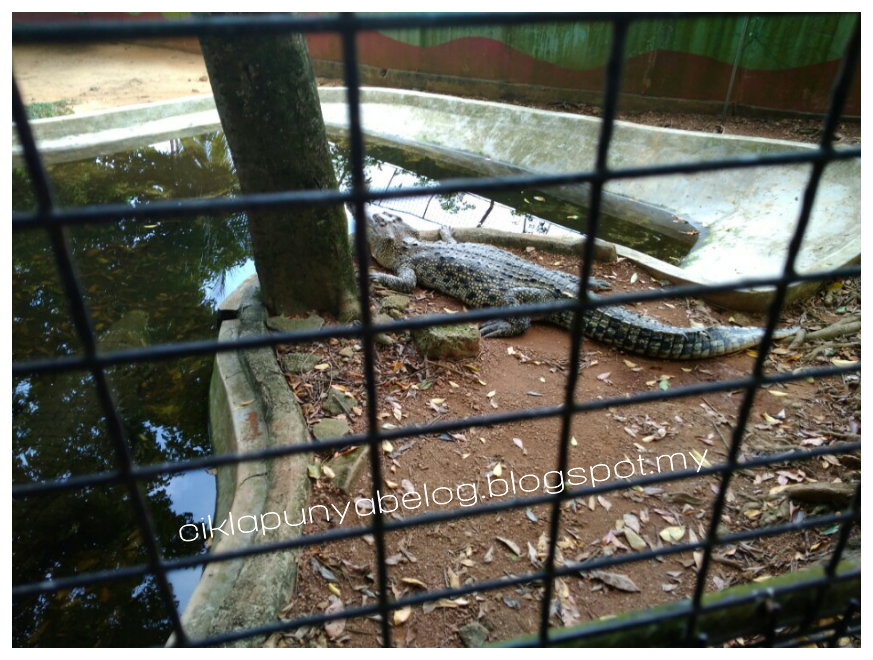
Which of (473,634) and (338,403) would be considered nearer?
(473,634)

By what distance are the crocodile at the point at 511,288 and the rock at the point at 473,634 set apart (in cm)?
195

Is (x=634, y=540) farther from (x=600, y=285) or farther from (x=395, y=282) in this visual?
(x=395, y=282)

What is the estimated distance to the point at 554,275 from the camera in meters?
4.66

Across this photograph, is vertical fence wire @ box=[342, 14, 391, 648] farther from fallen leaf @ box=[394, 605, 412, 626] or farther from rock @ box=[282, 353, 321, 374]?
rock @ box=[282, 353, 321, 374]

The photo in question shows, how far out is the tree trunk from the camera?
320 cm

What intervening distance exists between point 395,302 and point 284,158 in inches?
51.9

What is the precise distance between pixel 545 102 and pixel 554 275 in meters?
7.24

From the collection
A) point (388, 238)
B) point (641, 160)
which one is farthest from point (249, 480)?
Answer: point (641, 160)

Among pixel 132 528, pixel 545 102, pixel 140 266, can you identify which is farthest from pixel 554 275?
pixel 545 102

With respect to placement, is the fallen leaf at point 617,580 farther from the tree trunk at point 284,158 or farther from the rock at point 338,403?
the tree trunk at point 284,158

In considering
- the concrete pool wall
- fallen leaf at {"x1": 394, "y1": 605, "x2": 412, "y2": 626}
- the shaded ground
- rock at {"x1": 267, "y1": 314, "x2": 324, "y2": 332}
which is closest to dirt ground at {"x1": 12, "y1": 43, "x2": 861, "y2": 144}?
the concrete pool wall

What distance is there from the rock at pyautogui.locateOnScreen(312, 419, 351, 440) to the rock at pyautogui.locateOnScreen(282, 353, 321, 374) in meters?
0.48

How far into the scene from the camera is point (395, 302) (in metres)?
4.30

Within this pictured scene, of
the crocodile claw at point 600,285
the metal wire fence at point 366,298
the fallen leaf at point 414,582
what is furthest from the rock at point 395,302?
the metal wire fence at point 366,298
